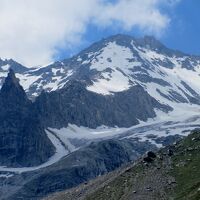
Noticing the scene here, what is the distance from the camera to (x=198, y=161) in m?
176

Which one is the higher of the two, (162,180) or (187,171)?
(187,171)

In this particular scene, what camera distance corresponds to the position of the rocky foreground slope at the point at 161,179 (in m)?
163

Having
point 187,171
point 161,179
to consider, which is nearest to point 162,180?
point 161,179

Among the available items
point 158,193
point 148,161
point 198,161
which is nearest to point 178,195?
point 158,193

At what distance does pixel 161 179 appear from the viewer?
174 metres

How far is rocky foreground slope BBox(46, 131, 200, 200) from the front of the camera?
535ft

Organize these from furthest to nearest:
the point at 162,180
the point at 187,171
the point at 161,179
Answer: the point at 161,179 → the point at 162,180 → the point at 187,171

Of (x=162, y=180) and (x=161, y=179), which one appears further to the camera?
(x=161, y=179)

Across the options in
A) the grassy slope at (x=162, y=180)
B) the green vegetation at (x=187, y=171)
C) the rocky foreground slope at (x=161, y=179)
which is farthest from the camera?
the rocky foreground slope at (x=161, y=179)

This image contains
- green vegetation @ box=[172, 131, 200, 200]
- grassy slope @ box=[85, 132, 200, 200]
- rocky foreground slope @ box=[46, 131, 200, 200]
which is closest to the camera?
green vegetation @ box=[172, 131, 200, 200]

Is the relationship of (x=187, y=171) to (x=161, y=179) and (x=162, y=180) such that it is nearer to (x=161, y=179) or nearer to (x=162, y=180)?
(x=162, y=180)

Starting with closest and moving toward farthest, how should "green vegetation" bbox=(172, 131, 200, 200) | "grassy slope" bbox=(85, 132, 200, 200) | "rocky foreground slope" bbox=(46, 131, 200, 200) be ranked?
"green vegetation" bbox=(172, 131, 200, 200) < "grassy slope" bbox=(85, 132, 200, 200) < "rocky foreground slope" bbox=(46, 131, 200, 200)

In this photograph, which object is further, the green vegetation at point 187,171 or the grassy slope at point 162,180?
the grassy slope at point 162,180

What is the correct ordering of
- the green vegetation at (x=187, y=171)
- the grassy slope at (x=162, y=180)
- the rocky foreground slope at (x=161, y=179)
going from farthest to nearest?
the rocky foreground slope at (x=161, y=179), the grassy slope at (x=162, y=180), the green vegetation at (x=187, y=171)
